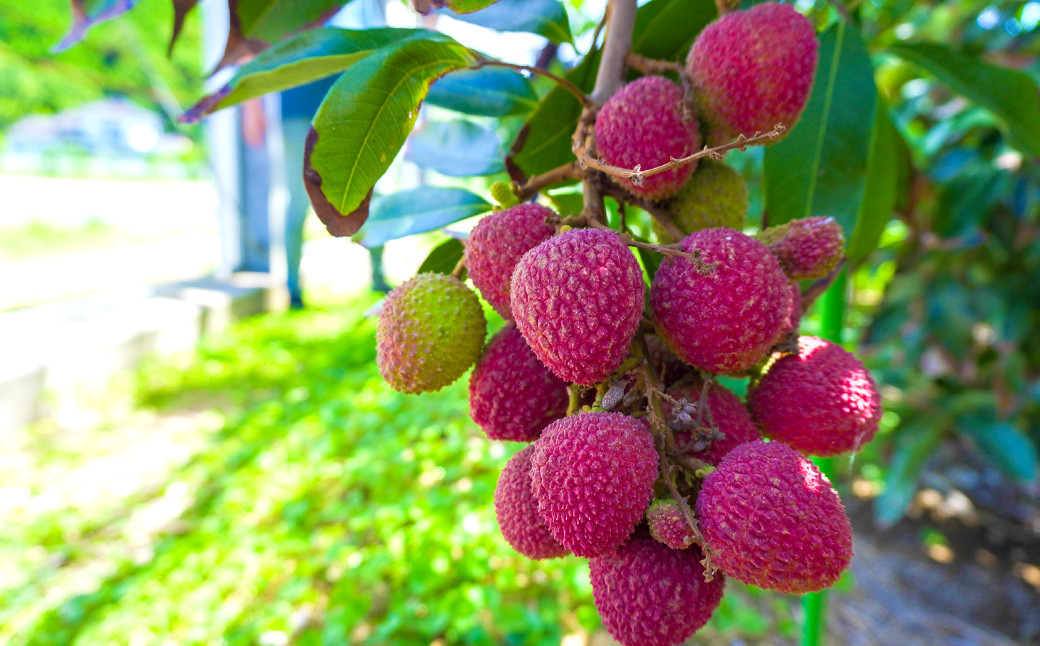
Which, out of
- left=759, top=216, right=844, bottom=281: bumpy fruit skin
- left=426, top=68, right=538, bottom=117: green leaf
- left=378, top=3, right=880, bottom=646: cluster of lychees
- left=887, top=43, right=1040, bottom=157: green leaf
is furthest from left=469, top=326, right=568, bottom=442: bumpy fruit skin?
left=887, top=43, right=1040, bottom=157: green leaf

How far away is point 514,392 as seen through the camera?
549 millimetres

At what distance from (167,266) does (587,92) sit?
7959 mm

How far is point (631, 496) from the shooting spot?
450 mm

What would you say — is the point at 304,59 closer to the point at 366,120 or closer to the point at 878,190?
the point at 366,120

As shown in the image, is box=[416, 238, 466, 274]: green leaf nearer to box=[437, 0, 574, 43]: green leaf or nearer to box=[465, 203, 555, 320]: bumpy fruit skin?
box=[465, 203, 555, 320]: bumpy fruit skin

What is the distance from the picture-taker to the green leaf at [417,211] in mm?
790

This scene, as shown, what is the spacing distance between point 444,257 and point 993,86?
850mm

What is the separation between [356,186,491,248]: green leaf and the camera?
2.59ft

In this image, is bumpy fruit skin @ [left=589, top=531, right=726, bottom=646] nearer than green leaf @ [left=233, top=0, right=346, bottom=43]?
Yes

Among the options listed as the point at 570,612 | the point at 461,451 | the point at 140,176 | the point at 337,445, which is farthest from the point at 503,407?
the point at 140,176

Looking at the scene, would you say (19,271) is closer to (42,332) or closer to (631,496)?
(42,332)

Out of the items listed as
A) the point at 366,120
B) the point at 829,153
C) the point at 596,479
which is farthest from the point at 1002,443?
the point at 366,120

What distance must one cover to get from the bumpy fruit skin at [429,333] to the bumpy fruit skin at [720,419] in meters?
0.20

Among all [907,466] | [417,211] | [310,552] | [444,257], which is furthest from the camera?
[310,552]
